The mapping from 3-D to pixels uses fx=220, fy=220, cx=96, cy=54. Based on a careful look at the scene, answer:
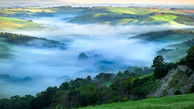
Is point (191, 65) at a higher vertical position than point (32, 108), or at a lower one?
higher

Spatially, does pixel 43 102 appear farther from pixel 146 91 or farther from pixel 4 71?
pixel 4 71

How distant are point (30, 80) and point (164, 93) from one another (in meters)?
151

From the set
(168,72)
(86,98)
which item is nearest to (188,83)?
(168,72)

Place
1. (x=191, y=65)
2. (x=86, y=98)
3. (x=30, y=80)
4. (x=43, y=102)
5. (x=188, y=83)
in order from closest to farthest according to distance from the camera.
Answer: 1. (x=188, y=83)
2. (x=191, y=65)
3. (x=86, y=98)
4. (x=43, y=102)
5. (x=30, y=80)

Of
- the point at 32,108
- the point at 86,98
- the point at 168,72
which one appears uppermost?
the point at 168,72

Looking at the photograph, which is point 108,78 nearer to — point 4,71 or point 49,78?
point 49,78

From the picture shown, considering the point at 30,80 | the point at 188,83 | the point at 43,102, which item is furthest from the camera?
the point at 30,80

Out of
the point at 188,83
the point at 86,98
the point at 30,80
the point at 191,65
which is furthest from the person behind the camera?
the point at 30,80

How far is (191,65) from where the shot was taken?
4862 centimetres

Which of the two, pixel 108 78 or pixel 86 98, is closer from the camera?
pixel 86 98

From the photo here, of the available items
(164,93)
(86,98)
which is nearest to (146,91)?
(164,93)

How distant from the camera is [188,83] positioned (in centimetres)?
4491

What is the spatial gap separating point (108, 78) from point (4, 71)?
106 meters

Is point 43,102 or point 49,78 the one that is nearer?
point 43,102
